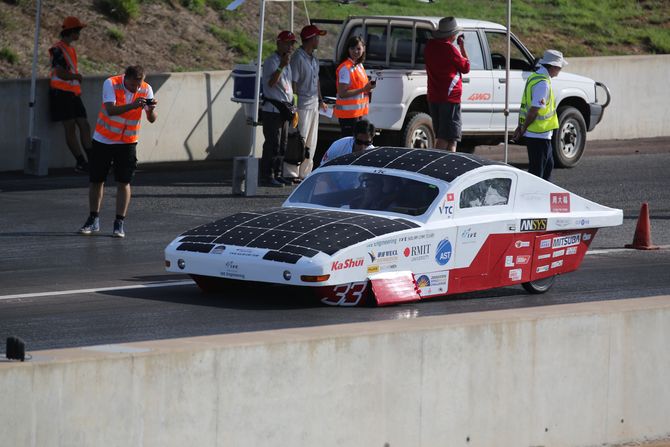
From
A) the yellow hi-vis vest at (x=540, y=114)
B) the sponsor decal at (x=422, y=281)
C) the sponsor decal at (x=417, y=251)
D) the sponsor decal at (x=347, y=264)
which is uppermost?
the yellow hi-vis vest at (x=540, y=114)

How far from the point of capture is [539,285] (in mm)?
12695

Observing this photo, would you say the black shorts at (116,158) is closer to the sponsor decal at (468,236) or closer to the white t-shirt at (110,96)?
the white t-shirt at (110,96)

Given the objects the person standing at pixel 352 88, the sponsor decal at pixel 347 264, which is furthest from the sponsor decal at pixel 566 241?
the person standing at pixel 352 88

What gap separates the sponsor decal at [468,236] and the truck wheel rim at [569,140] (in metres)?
10.9

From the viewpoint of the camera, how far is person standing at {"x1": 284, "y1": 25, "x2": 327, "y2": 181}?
63.0ft

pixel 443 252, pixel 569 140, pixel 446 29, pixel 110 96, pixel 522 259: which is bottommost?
pixel 522 259

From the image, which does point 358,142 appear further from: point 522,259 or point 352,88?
point 352,88

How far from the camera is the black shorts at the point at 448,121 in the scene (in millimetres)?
17969

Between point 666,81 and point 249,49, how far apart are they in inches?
320

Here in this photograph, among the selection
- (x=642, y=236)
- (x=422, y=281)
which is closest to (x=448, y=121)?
(x=642, y=236)

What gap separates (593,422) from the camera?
890 centimetres

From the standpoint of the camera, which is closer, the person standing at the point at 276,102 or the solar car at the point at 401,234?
the solar car at the point at 401,234

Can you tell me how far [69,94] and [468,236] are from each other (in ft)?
32.0

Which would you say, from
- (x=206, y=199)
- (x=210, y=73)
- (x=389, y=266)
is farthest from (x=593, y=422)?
(x=210, y=73)
